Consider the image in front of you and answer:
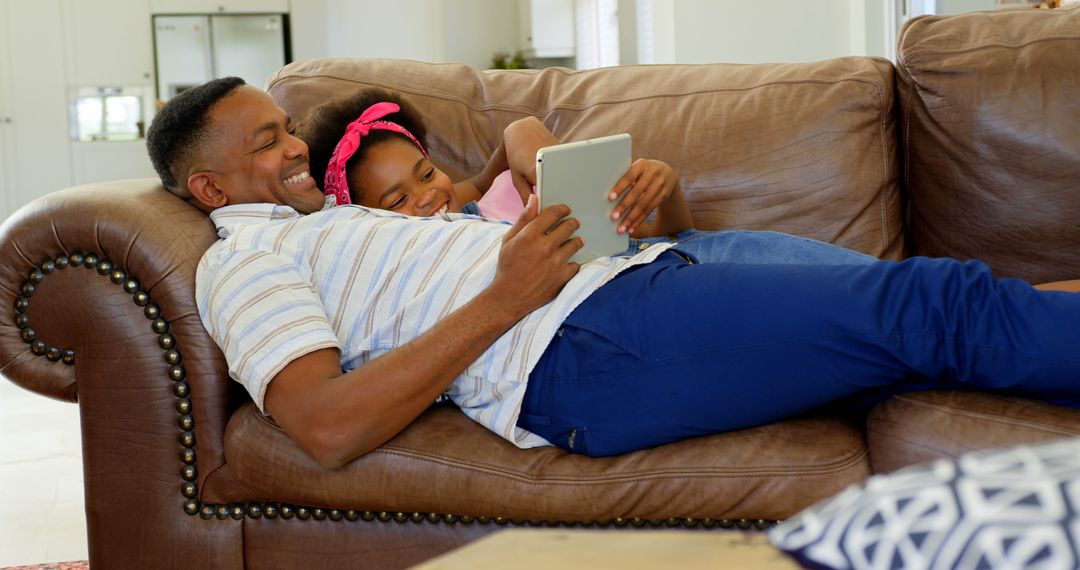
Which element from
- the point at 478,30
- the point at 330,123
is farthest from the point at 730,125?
the point at 478,30

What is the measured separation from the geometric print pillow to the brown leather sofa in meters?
0.86

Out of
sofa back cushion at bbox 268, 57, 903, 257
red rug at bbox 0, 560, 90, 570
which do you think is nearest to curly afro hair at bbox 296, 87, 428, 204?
sofa back cushion at bbox 268, 57, 903, 257

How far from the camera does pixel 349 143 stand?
181cm

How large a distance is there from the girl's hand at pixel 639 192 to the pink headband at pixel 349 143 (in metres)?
0.47

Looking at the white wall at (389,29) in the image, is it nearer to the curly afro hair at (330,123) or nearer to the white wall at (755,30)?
the white wall at (755,30)

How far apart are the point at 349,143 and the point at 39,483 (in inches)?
56.6

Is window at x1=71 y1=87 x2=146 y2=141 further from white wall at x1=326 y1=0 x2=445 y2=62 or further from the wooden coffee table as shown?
the wooden coffee table

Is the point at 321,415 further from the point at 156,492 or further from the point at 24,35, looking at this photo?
the point at 24,35

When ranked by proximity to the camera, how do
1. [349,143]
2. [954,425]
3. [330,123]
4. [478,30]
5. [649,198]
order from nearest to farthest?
1. [954,425]
2. [649,198]
3. [349,143]
4. [330,123]
5. [478,30]

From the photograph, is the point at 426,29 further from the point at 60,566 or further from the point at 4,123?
the point at 60,566

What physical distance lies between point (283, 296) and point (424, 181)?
47 cm

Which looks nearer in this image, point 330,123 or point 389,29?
point 330,123

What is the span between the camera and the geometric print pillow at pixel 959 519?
0.40 meters

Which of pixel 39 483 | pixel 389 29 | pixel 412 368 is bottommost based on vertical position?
pixel 39 483
